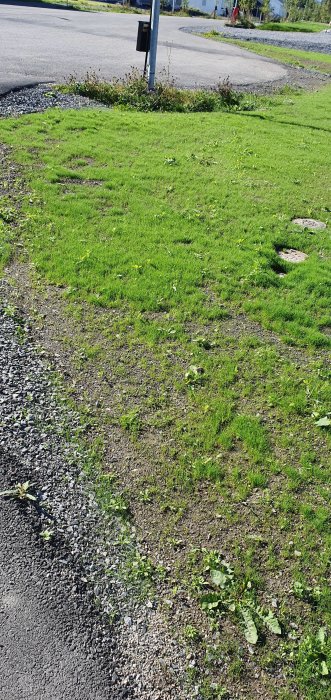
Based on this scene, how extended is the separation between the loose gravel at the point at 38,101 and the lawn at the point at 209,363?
127 centimetres

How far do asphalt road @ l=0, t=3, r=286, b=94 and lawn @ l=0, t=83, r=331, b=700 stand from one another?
618 centimetres

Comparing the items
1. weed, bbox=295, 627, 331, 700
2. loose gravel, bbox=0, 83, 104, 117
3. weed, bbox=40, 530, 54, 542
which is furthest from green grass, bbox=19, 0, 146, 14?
weed, bbox=295, 627, 331, 700

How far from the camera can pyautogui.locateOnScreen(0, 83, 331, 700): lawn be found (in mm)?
3441

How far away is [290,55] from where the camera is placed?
30422mm

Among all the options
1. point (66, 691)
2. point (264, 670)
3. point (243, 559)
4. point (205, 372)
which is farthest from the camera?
point (205, 372)

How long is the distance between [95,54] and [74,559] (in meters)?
19.9

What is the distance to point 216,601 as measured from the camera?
3.45 meters

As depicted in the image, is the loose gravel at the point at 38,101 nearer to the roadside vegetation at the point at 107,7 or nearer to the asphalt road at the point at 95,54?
the asphalt road at the point at 95,54

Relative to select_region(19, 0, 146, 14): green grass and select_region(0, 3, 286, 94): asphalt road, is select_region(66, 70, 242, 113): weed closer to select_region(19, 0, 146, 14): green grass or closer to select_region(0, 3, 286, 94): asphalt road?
select_region(0, 3, 286, 94): asphalt road

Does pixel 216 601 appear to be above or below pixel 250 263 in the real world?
below

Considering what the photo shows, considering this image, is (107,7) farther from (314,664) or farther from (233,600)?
(314,664)

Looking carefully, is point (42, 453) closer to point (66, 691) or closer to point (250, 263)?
point (66, 691)

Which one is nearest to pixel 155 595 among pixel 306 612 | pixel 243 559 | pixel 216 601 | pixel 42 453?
pixel 216 601

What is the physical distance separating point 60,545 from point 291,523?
1.57 meters
